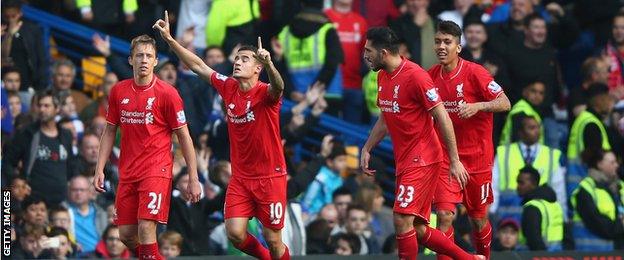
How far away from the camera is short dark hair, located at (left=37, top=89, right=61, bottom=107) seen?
19422mm

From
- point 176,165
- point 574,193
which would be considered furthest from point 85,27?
point 574,193

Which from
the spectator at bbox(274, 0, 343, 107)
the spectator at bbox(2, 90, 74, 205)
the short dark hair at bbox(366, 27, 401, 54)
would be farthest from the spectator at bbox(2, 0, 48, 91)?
the short dark hair at bbox(366, 27, 401, 54)

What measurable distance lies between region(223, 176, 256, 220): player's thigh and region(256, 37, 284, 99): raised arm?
2.87ft

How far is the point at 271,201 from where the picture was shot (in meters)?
15.7

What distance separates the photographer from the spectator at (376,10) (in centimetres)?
2261

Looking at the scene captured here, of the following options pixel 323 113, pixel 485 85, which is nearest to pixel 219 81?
pixel 485 85

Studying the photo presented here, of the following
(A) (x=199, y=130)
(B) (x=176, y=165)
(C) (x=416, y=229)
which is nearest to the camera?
(C) (x=416, y=229)

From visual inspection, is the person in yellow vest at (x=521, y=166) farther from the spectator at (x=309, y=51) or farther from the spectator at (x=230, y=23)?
the spectator at (x=230, y=23)

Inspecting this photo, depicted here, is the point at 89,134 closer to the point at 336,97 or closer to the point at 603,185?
the point at 336,97

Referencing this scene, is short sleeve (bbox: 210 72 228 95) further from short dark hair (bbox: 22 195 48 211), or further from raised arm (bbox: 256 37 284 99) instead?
short dark hair (bbox: 22 195 48 211)

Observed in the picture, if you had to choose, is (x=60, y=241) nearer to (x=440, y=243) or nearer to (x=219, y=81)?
(x=219, y=81)

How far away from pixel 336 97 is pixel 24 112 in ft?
13.3

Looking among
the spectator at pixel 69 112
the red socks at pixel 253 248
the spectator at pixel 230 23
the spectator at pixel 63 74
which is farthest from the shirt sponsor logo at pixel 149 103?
the spectator at pixel 230 23

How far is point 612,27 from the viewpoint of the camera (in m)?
22.8
